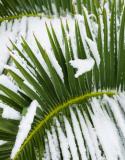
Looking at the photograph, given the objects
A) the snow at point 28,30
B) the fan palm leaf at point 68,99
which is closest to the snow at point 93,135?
the fan palm leaf at point 68,99

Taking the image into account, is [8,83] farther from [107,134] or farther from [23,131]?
[107,134]

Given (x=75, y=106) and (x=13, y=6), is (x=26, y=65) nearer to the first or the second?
(x=75, y=106)

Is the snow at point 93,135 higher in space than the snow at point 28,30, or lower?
lower

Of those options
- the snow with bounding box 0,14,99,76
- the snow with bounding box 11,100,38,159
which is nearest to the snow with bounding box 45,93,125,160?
the snow with bounding box 11,100,38,159

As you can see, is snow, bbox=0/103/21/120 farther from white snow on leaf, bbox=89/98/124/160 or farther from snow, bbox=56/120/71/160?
white snow on leaf, bbox=89/98/124/160

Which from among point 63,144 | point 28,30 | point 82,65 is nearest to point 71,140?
point 63,144

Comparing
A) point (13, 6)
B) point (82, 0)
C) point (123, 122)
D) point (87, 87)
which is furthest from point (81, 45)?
point (13, 6)

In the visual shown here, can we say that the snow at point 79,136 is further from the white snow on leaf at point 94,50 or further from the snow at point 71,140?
the white snow on leaf at point 94,50
